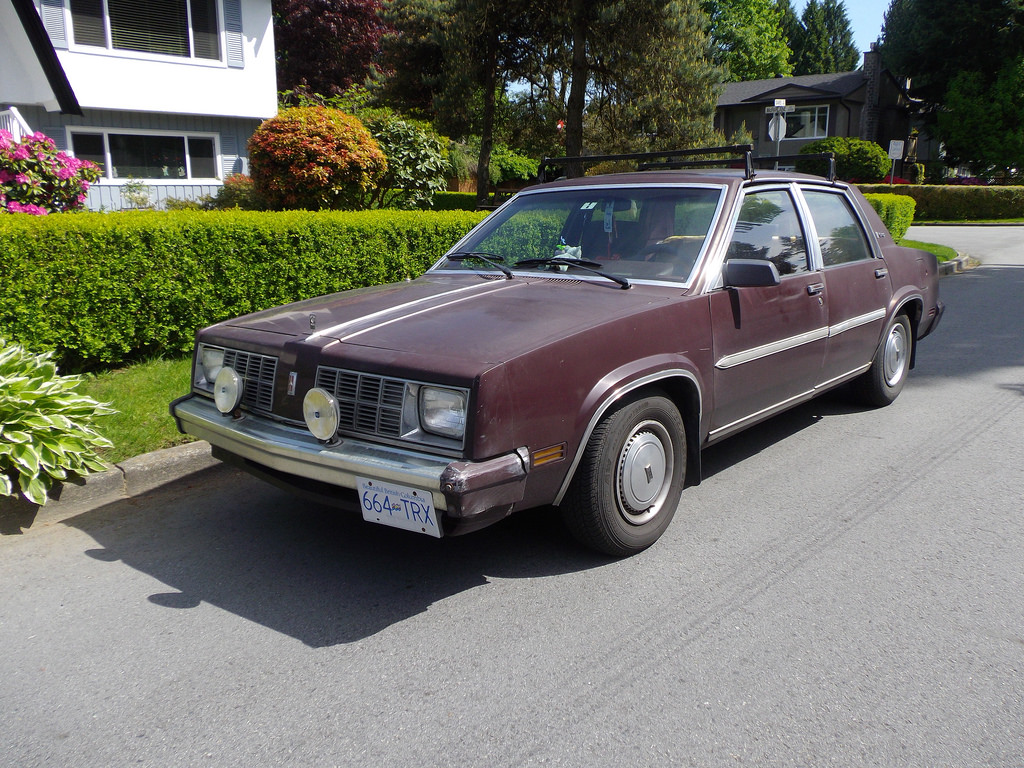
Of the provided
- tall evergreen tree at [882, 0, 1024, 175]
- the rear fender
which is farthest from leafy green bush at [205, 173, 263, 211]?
tall evergreen tree at [882, 0, 1024, 175]

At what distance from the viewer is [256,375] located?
380cm

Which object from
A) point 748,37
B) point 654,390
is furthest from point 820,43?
point 654,390

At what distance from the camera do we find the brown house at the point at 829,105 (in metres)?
48.4

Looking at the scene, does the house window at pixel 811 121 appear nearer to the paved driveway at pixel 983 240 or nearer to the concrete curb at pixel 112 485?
the paved driveway at pixel 983 240

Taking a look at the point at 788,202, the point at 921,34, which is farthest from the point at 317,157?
the point at 921,34

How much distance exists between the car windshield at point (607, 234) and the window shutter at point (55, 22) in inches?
654

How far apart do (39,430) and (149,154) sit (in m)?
17.1

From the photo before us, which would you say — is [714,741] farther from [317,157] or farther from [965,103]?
[965,103]

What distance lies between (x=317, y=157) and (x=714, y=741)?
9.85 meters

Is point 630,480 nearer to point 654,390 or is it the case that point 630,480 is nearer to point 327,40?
point 654,390

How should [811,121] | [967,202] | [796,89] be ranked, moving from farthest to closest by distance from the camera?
[811,121], [796,89], [967,202]

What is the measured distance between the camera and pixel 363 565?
152 inches

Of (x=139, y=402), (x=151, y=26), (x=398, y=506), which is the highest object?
(x=151, y=26)

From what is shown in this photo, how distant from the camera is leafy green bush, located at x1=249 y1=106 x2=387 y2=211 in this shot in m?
11.0
